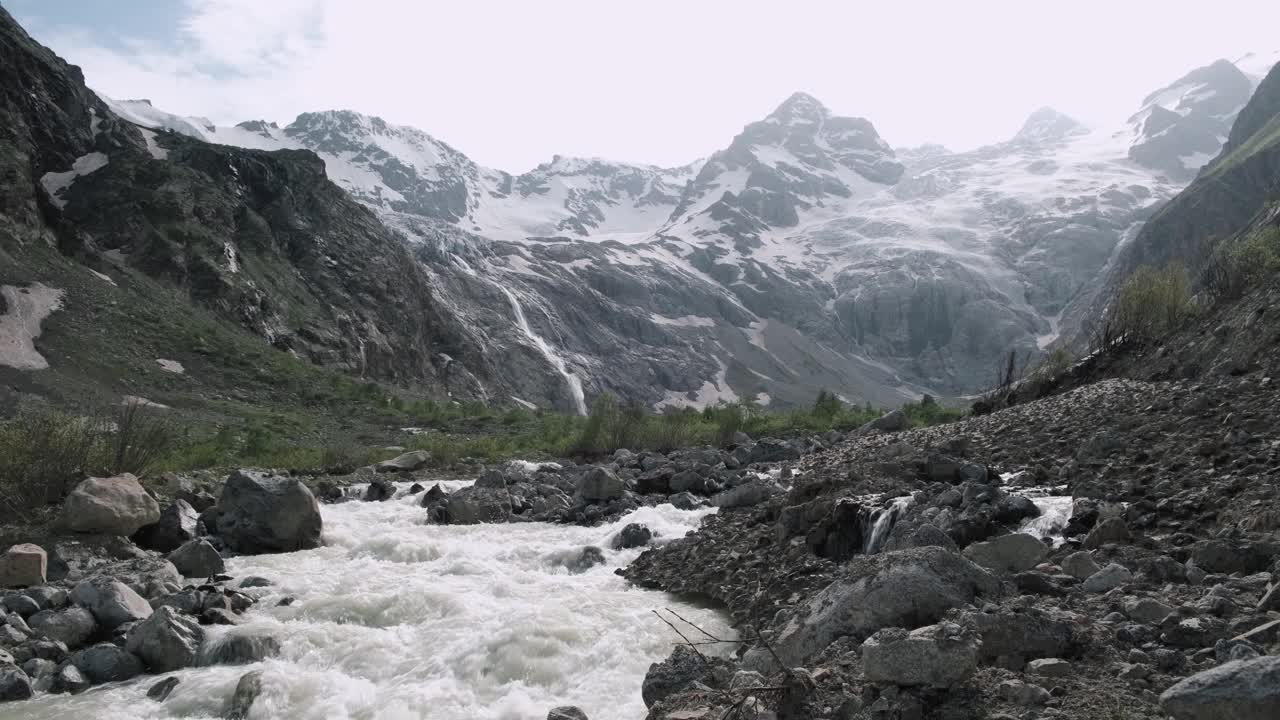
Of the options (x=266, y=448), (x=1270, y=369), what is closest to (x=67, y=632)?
(x=266, y=448)

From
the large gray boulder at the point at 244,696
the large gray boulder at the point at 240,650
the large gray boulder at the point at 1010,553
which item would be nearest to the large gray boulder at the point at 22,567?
the large gray boulder at the point at 240,650

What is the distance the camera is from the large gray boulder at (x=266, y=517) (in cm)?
1554

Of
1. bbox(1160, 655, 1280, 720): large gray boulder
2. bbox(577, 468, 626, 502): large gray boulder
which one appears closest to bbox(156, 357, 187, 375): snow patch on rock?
bbox(577, 468, 626, 502): large gray boulder

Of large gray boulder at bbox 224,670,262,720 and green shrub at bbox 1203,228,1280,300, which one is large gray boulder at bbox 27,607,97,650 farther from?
green shrub at bbox 1203,228,1280,300

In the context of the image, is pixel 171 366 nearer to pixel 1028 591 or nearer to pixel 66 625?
pixel 66 625

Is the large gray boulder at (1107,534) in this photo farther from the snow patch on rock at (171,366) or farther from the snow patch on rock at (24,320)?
the snow patch on rock at (171,366)

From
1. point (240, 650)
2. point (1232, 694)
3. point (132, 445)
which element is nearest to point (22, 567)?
point (240, 650)

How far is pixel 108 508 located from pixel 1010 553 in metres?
15.1

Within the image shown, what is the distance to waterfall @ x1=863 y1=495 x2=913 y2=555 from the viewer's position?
11844 mm

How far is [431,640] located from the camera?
35.1 ft

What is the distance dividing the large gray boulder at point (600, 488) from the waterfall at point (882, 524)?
9.78 metres

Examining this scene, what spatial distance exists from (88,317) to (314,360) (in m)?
20.7

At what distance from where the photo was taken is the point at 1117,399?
66.9 feet

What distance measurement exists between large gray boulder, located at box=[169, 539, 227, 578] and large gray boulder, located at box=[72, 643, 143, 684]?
4.03 m
